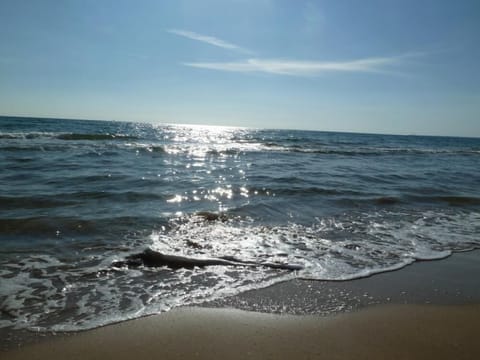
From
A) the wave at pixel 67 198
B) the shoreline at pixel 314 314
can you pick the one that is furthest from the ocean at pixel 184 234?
the shoreline at pixel 314 314

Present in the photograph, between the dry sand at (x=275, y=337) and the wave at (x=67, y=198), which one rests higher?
the wave at (x=67, y=198)

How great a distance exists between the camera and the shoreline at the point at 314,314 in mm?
2459

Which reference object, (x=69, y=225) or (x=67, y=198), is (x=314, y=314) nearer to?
(x=69, y=225)

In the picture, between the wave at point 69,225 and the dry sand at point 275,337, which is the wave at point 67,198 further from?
the dry sand at point 275,337

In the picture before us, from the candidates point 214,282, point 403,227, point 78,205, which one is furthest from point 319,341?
point 78,205

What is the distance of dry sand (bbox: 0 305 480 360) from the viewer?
2.31 m

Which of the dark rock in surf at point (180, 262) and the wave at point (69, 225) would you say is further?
the wave at point (69, 225)

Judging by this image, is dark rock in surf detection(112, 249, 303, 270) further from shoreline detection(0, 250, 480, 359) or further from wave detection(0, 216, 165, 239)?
wave detection(0, 216, 165, 239)

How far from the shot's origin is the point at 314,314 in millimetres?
2916

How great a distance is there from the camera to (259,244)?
15.7ft

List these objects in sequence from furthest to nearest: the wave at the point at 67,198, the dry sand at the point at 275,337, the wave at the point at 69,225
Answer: the wave at the point at 67,198 → the wave at the point at 69,225 → the dry sand at the point at 275,337

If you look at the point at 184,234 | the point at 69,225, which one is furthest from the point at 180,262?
the point at 69,225

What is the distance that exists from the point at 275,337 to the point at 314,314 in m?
0.57

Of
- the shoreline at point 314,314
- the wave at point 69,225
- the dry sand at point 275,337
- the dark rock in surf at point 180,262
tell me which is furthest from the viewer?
the wave at point 69,225
